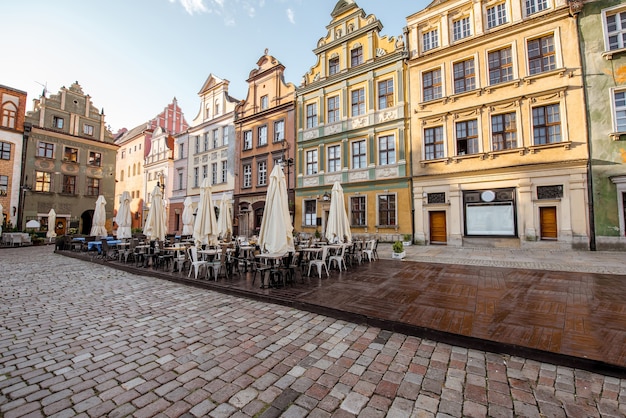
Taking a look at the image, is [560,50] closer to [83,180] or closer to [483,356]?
[483,356]

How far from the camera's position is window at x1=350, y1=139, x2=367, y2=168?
18750 mm

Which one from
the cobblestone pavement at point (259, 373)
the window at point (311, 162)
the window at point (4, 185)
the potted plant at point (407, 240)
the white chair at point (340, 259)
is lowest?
the cobblestone pavement at point (259, 373)

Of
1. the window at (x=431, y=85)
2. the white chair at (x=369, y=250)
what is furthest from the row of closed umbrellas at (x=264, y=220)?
the window at (x=431, y=85)

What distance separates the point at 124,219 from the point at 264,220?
12.1 metres

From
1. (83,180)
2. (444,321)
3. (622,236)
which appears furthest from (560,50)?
(83,180)

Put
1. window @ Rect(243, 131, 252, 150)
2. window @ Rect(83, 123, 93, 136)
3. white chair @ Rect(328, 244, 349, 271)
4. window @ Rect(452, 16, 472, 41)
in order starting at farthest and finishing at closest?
window @ Rect(83, 123, 93, 136), window @ Rect(243, 131, 252, 150), window @ Rect(452, 16, 472, 41), white chair @ Rect(328, 244, 349, 271)

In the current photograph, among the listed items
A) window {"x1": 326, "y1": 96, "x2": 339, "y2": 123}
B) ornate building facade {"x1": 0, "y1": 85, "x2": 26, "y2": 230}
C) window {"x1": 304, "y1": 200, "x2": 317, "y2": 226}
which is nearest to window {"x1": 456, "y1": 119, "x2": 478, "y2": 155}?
window {"x1": 326, "y1": 96, "x2": 339, "y2": 123}

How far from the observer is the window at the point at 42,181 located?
2527 cm

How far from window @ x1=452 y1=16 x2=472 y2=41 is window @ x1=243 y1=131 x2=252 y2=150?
16736 mm

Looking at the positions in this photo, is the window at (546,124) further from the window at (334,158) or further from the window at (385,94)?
the window at (334,158)

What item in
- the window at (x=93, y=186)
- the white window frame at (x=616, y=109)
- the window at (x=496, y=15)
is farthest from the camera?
the window at (x=93, y=186)

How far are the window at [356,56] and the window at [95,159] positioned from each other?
2862cm

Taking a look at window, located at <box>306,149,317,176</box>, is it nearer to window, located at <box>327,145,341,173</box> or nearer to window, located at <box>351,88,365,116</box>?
window, located at <box>327,145,341,173</box>

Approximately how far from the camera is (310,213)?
20.9 meters
